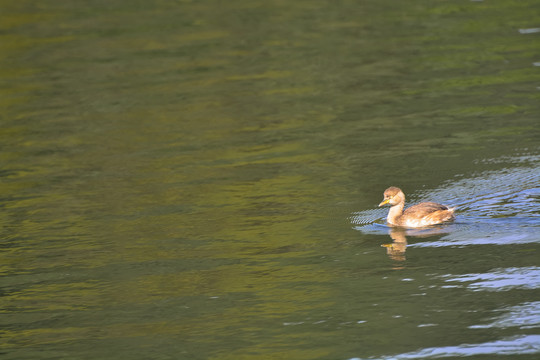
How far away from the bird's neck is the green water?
19cm

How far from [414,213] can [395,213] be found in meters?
0.34

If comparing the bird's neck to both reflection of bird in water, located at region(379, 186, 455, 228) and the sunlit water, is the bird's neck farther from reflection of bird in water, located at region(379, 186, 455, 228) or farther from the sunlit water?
the sunlit water

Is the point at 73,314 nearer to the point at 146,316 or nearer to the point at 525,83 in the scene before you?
the point at 146,316

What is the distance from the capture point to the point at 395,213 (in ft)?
36.8

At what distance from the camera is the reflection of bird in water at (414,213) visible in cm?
1075

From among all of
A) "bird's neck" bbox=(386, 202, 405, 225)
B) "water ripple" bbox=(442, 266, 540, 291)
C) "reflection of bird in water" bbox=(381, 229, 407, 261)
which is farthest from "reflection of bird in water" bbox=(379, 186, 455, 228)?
"water ripple" bbox=(442, 266, 540, 291)

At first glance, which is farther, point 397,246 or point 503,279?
point 397,246

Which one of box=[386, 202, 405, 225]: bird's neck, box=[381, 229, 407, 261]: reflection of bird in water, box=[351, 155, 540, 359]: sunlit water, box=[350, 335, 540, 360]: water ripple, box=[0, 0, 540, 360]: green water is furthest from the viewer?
box=[386, 202, 405, 225]: bird's neck

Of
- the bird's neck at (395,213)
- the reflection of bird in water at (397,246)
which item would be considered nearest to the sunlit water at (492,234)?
the reflection of bird in water at (397,246)

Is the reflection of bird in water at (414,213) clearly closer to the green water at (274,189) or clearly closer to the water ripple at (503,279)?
the green water at (274,189)

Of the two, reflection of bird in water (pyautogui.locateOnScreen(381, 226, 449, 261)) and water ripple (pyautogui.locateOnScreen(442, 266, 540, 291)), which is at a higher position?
reflection of bird in water (pyautogui.locateOnScreen(381, 226, 449, 261))

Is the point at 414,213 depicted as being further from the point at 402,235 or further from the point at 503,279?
the point at 503,279

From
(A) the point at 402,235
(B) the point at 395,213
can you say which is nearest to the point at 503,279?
(A) the point at 402,235

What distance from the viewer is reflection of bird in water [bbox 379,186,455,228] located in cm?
1075
